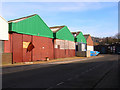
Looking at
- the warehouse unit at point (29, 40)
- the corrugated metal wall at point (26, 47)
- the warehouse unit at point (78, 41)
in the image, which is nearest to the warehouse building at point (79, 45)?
the warehouse unit at point (78, 41)

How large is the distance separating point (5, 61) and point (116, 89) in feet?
62.6

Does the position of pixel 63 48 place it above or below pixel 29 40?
below

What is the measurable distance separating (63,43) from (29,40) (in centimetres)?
1443

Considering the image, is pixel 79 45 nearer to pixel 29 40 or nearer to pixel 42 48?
pixel 42 48

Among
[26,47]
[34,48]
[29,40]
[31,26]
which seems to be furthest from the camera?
[34,48]

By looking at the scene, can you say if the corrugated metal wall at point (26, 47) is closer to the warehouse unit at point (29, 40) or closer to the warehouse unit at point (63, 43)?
the warehouse unit at point (29, 40)

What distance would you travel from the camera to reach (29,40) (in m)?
27.9

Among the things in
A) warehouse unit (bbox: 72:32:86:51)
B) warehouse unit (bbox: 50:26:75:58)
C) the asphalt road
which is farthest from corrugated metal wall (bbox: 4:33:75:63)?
the asphalt road

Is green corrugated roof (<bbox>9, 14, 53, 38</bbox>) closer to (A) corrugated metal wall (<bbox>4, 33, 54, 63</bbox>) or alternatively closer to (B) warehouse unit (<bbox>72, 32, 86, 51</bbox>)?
(A) corrugated metal wall (<bbox>4, 33, 54, 63</bbox>)

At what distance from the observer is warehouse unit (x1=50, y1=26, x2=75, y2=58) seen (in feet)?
121

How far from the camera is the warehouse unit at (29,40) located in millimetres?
24341

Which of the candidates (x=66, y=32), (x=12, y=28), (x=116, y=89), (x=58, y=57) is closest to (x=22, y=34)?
(x=12, y=28)

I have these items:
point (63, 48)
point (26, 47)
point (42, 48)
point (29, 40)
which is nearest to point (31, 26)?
point (29, 40)

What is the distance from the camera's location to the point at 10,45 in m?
23.9
